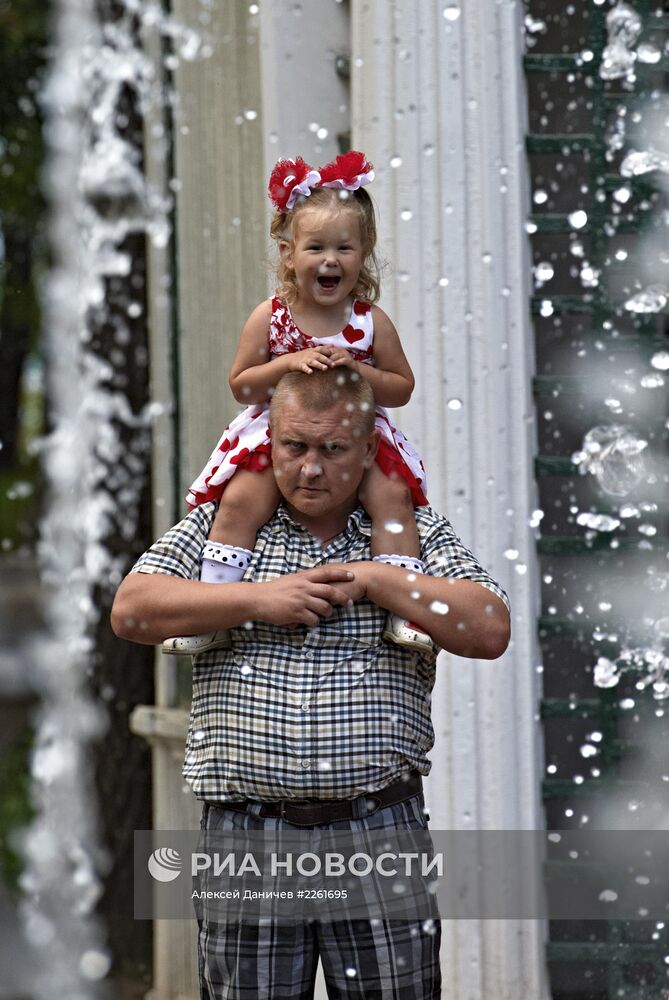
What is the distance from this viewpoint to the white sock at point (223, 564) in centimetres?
205

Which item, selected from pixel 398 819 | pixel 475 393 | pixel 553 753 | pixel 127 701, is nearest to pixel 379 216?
pixel 475 393

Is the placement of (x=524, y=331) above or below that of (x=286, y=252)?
above

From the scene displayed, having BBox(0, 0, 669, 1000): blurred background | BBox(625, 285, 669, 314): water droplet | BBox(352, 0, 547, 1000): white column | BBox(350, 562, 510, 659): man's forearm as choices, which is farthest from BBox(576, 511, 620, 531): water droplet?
BBox(350, 562, 510, 659): man's forearm

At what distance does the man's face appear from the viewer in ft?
6.43

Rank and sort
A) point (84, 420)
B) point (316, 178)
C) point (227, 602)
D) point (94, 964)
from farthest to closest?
point (84, 420) < point (94, 964) < point (316, 178) < point (227, 602)

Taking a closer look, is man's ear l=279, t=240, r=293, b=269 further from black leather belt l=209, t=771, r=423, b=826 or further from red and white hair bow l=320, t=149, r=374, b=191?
black leather belt l=209, t=771, r=423, b=826

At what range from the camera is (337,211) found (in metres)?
2.01

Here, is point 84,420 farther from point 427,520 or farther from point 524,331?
point 427,520

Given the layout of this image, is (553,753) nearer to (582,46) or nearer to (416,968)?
(416,968)

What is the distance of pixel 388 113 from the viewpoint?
316 cm

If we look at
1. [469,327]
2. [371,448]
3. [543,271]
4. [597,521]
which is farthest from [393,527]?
[543,271]

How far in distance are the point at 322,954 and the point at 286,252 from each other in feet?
3.56

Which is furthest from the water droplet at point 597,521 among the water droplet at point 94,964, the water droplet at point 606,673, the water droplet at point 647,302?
the water droplet at point 94,964

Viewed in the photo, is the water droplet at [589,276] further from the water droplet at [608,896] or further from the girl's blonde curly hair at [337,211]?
the water droplet at [608,896]
